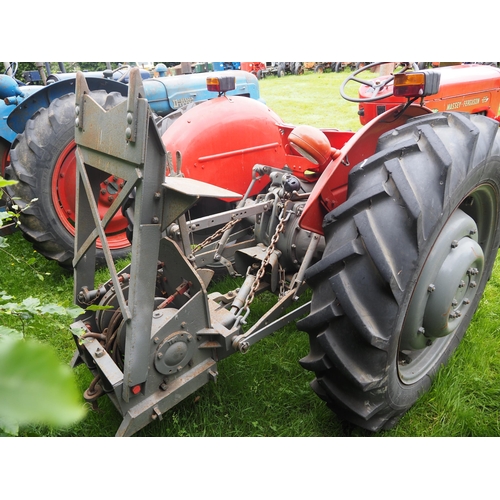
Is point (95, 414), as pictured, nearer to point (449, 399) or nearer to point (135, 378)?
point (135, 378)

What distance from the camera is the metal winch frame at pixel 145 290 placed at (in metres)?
1.55

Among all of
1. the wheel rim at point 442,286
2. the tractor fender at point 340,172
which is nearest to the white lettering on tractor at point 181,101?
the tractor fender at point 340,172

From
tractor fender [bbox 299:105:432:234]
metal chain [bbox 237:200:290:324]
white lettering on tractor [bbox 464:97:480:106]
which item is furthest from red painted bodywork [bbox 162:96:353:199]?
white lettering on tractor [bbox 464:97:480:106]

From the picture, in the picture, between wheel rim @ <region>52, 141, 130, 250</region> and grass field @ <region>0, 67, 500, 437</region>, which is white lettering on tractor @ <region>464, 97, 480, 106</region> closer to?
grass field @ <region>0, 67, 500, 437</region>

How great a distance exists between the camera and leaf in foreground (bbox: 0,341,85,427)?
1.03 feet

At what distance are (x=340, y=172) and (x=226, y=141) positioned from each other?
1091 mm

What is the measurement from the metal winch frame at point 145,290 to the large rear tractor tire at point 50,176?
149cm

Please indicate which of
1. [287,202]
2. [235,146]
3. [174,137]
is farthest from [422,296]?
[174,137]

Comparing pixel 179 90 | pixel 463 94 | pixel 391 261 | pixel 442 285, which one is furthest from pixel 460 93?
pixel 179 90

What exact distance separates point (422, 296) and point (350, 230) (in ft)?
1.58

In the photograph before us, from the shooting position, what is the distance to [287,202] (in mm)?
2400

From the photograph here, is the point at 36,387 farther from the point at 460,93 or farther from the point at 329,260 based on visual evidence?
the point at 460,93

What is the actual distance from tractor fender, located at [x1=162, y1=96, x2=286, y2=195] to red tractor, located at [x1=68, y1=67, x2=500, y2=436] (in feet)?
1.72

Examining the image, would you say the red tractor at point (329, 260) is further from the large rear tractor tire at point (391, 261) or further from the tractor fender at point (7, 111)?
the tractor fender at point (7, 111)
